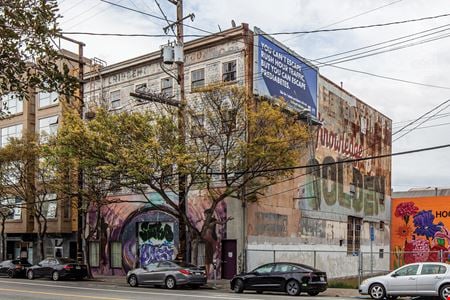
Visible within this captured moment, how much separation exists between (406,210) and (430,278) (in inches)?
1176

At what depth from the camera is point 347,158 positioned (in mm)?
42344

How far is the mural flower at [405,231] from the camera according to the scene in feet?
159

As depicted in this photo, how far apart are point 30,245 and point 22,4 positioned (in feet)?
132

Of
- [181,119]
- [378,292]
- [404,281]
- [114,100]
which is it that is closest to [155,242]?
[114,100]

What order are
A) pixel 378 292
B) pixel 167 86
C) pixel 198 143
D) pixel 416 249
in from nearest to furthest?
pixel 378 292, pixel 198 143, pixel 167 86, pixel 416 249

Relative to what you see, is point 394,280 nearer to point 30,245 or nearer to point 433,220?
point 433,220

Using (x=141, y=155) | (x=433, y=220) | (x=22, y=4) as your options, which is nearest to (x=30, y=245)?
(x=141, y=155)

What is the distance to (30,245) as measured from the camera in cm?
4441

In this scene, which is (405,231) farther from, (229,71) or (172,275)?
(172,275)

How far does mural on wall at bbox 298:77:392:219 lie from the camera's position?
38000 millimetres

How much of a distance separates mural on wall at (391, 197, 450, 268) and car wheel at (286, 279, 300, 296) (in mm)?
25190

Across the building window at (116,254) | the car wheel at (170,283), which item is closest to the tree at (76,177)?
the building window at (116,254)

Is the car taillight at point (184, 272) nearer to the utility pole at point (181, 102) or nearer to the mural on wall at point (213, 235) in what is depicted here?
the utility pole at point (181, 102)

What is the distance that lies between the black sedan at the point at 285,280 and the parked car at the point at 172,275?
1982 mm
